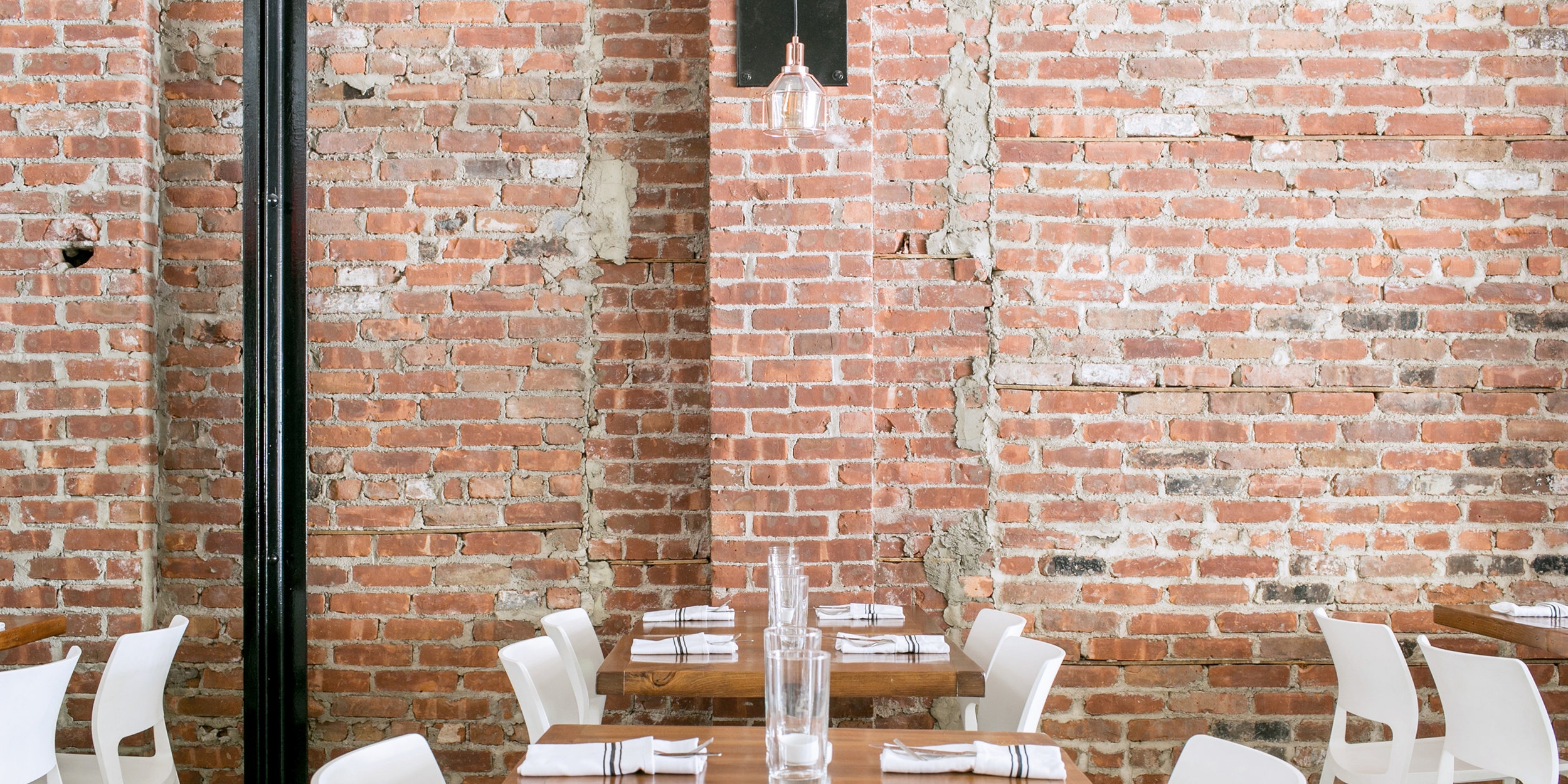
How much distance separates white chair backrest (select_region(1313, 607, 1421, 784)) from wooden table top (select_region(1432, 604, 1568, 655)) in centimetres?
29

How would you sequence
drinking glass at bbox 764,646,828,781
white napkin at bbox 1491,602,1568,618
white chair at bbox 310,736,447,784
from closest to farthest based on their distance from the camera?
1. drinking glass at bbox 764,646,828,781
2. white chair at bbox 310,736,447,784
3. white napkin at bbox 1491,602,1568,618

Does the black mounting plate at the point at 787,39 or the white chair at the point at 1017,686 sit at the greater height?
the black mounting plate at the point at 787,39

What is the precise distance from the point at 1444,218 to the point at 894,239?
1.54m

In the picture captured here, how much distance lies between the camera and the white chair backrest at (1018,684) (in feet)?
6.74

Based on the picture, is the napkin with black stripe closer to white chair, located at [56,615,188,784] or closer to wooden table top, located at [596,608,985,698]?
wooden table top, located at [596,608,985,698]

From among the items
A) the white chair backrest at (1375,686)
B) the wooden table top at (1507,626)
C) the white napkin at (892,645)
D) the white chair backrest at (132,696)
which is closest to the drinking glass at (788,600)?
the white napkin at (892,645)

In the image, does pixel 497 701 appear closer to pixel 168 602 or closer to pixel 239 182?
pixel 168 602

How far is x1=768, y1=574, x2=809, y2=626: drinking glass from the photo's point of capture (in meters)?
2.12

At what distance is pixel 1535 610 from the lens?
264 cm

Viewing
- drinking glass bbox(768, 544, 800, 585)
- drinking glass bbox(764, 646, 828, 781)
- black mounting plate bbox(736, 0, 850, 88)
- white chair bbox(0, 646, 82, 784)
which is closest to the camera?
drinking glass bbox(764, 646, 828, 781)

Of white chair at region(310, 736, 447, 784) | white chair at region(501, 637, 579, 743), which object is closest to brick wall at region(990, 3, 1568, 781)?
white chair at region(501, 637, 579, 743)

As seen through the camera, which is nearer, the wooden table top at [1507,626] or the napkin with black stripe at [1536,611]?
the wooden table top at [1507,626]

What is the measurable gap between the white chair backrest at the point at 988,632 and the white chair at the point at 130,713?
1909 millimetres

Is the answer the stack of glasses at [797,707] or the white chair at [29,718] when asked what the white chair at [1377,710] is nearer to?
the stack of glasses at [797,707]
